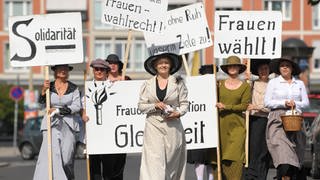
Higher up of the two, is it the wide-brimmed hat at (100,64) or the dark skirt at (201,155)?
the wide-brimmed hat at (100,64)

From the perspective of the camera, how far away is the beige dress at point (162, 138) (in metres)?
12.3

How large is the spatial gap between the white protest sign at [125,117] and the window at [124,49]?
57.4 meters

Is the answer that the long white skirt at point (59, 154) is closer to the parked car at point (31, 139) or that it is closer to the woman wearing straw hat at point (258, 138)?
the woman wearing straw hat at point (258, 138)

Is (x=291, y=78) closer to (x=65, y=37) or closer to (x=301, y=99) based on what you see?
(x=301, y=99)

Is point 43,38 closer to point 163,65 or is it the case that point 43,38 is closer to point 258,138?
point 163,65

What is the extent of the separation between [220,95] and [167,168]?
181 centimetres

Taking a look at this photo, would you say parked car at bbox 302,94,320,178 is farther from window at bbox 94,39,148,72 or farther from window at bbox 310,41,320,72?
window at bbox 310,41,320,72

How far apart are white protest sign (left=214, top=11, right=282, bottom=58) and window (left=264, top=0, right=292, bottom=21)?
5857 centimetres

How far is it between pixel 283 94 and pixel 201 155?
5.14 ft

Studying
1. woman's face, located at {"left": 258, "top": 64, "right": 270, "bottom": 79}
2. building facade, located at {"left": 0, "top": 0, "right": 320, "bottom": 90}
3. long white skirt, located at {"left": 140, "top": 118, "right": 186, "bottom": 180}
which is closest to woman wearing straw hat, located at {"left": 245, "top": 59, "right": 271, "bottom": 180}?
woman's face, located at {"left": 258, "top": 64, "right": 270, "bottom": 79}

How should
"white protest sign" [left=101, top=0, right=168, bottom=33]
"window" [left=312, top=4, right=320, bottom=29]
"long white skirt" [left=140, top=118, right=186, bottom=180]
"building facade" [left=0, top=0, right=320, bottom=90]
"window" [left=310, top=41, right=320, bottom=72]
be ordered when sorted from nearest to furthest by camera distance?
1. "long white skirt" [left=140, top=118, right=186, bottom=180]
2. "white protest sign" [left=101, top=0, right=168, bottom=33]
3. "building facade" [left=0, top=0, right=320, bottom=90]
4. "window" [left=310, top=41, right=320, bottom=72]
5. "window" [left=312, top=4, right=320, bottom=29]

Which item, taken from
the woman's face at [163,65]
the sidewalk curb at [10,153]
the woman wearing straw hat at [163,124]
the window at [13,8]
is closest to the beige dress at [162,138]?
the woman wearing straw hat at [163,124]

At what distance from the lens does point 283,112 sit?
46.1ft

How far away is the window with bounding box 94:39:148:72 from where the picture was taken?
7212 centimetres
